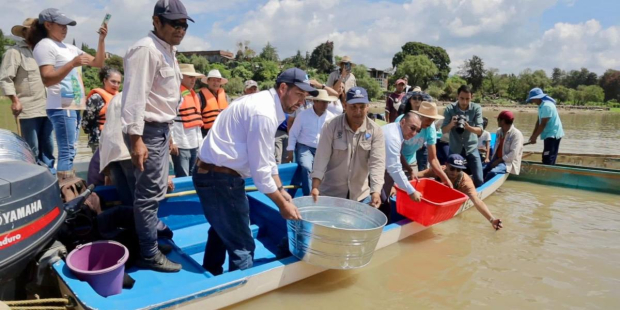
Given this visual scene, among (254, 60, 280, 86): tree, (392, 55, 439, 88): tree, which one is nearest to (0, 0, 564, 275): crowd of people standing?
(254, 60, 280, 86): tree

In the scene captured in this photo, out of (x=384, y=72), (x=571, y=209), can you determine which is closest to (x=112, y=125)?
(x=571, y=209)

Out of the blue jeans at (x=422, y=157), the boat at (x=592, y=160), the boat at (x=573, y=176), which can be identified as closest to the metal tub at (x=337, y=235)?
the blue jeans at (x=422, y=157)

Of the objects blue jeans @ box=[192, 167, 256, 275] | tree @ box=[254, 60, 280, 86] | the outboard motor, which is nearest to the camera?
the outboard motor

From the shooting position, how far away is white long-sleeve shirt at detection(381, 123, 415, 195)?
3998 mm

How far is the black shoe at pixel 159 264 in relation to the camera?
296 cm

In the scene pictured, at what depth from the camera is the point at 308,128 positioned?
16.5 feet

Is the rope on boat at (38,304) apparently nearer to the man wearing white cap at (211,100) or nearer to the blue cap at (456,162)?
the man wearing white cap at (211,100)

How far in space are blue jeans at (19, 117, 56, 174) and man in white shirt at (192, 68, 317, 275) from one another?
88.0 inches

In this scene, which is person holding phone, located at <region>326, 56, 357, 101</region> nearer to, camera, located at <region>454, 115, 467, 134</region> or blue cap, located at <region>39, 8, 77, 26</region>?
camera, located at <region>454, 115, 467, 134</region>

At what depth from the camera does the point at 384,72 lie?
7938cm

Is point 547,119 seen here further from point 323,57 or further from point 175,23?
point 323,57

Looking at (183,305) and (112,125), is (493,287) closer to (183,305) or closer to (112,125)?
(183,305)

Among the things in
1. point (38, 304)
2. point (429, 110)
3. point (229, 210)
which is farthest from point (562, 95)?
point (38, 304)

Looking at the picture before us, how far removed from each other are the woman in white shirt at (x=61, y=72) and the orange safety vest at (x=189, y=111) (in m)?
1.15
